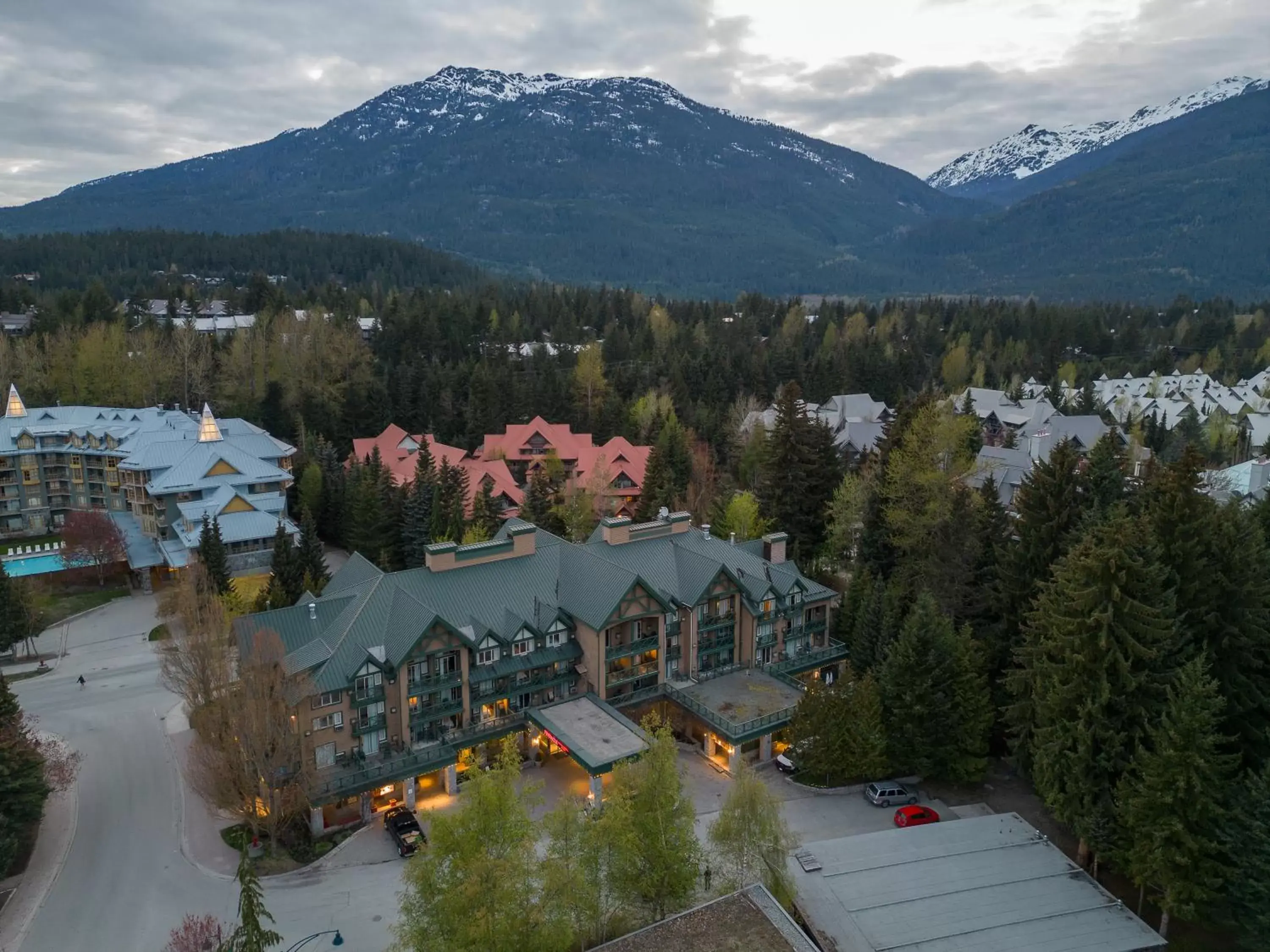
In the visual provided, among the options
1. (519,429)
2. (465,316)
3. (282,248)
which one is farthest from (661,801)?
(282,248)

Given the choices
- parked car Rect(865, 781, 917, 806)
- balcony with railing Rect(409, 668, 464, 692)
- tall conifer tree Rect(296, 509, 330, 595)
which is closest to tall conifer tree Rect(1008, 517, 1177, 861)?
parked car Rect(865, 781, 917, 806)

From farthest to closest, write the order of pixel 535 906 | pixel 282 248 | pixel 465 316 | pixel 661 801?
pixel 282 248 → pixel 465 316 → pixel 661 801 → pixel 535 906

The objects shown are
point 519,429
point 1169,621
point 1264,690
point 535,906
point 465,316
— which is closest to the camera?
point 535,906

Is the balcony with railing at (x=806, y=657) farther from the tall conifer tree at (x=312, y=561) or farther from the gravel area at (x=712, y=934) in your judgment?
the tall conifer tree at (x=312, y=561)

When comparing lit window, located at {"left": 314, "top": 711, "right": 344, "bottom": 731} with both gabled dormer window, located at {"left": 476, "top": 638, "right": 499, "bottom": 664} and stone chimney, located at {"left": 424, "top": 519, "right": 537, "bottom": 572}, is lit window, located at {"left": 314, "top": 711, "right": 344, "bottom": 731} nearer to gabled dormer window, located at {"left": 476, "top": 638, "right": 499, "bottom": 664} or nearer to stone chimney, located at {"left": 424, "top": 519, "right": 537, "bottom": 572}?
gabled dormer window, located at {"left": 476, "top": 638, "right": 499, "bottom": 664}

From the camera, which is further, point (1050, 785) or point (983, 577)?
point (983, 577)

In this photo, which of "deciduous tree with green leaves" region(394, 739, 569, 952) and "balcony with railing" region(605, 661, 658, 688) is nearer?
"deciduous tree with green leaves" region(394, 739, 569, 952)

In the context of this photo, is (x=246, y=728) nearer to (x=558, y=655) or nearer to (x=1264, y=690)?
(x=558, y=655)
